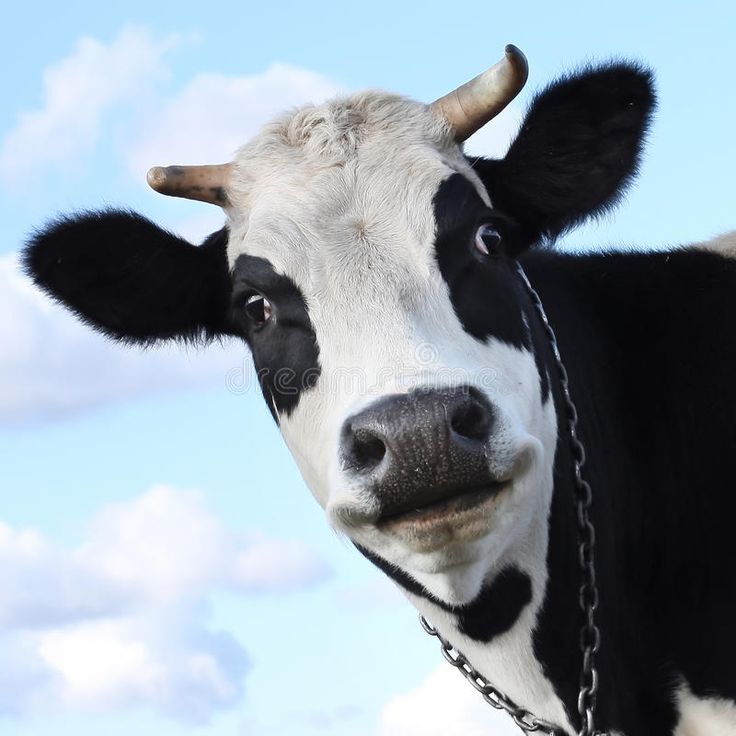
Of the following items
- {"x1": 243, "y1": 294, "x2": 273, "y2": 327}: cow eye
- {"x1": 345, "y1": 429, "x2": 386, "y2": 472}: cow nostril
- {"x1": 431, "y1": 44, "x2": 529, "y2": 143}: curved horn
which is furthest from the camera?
{"x1": 431, "y1": 44, "x2": 529, "y2": 143}: curved horn

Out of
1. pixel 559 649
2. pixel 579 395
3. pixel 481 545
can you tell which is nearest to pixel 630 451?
pixel 579 395

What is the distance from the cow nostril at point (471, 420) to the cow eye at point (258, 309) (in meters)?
1.44

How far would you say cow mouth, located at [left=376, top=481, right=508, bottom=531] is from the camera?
14.2 ft

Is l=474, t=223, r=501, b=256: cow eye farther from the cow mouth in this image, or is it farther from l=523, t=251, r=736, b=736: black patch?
the cow mouth

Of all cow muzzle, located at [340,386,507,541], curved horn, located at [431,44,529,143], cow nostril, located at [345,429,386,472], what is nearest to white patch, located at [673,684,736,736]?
cow muzzle, located at [340,386,507,541]

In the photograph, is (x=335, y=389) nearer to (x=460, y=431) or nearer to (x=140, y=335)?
(x=460, y=431)

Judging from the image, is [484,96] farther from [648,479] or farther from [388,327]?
[648,479]

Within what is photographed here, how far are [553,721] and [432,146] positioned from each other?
9.15 feet

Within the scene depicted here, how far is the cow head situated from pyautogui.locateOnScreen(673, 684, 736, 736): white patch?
96 centimetres

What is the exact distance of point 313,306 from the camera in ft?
16.6

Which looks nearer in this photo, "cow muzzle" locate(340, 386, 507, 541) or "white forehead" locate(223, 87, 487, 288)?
"cow muzzle" locate(340, 386, 507, 541)

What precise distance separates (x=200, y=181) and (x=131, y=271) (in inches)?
24.2

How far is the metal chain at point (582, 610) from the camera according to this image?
5.38 metres

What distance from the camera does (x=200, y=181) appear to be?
19.9 ft
